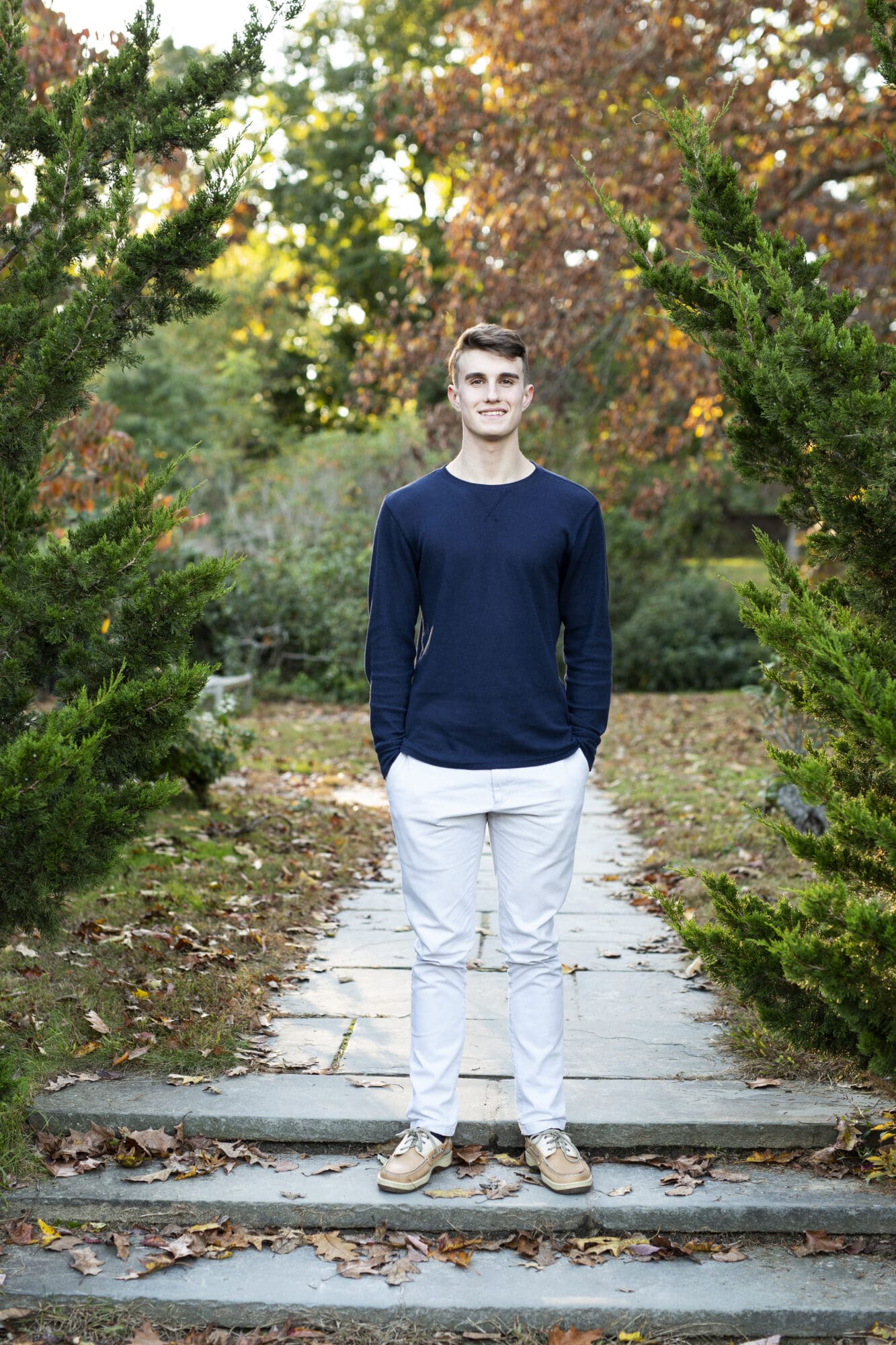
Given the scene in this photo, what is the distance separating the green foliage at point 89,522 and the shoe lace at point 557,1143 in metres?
1.43

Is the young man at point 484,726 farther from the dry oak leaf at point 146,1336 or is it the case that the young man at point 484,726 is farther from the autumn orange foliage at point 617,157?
the autumn orange foliage at point 617,157

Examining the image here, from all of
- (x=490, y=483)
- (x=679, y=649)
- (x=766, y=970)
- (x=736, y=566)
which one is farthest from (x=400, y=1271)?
(x=736, y=566)

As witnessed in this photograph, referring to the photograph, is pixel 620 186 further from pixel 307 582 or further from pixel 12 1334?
pixel 12 1334

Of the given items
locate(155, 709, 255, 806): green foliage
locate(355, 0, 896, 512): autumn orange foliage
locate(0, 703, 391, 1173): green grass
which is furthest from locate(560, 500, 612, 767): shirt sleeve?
locate(355, 0, 896, 512): autumn orange foliage

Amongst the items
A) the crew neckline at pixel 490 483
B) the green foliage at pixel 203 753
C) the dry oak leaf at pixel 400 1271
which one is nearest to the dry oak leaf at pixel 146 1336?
the dry oak leaf at pixel 400 1271

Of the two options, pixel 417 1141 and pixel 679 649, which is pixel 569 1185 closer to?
pixel 417 1141

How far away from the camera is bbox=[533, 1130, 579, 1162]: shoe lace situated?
10.9ft

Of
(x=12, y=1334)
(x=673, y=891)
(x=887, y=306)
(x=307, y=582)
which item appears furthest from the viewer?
(x=307, y=582)

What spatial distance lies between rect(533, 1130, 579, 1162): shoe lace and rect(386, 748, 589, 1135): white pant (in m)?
0.02

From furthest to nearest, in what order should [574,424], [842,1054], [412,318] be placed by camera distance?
1. [412,318]
2. [574,424]
3. [842,1054]

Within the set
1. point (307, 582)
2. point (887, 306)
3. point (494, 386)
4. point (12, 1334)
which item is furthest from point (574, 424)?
point (12, 1334)

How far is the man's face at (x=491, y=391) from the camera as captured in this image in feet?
10.8

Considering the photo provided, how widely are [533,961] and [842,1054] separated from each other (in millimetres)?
871

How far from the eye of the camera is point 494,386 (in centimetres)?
329
